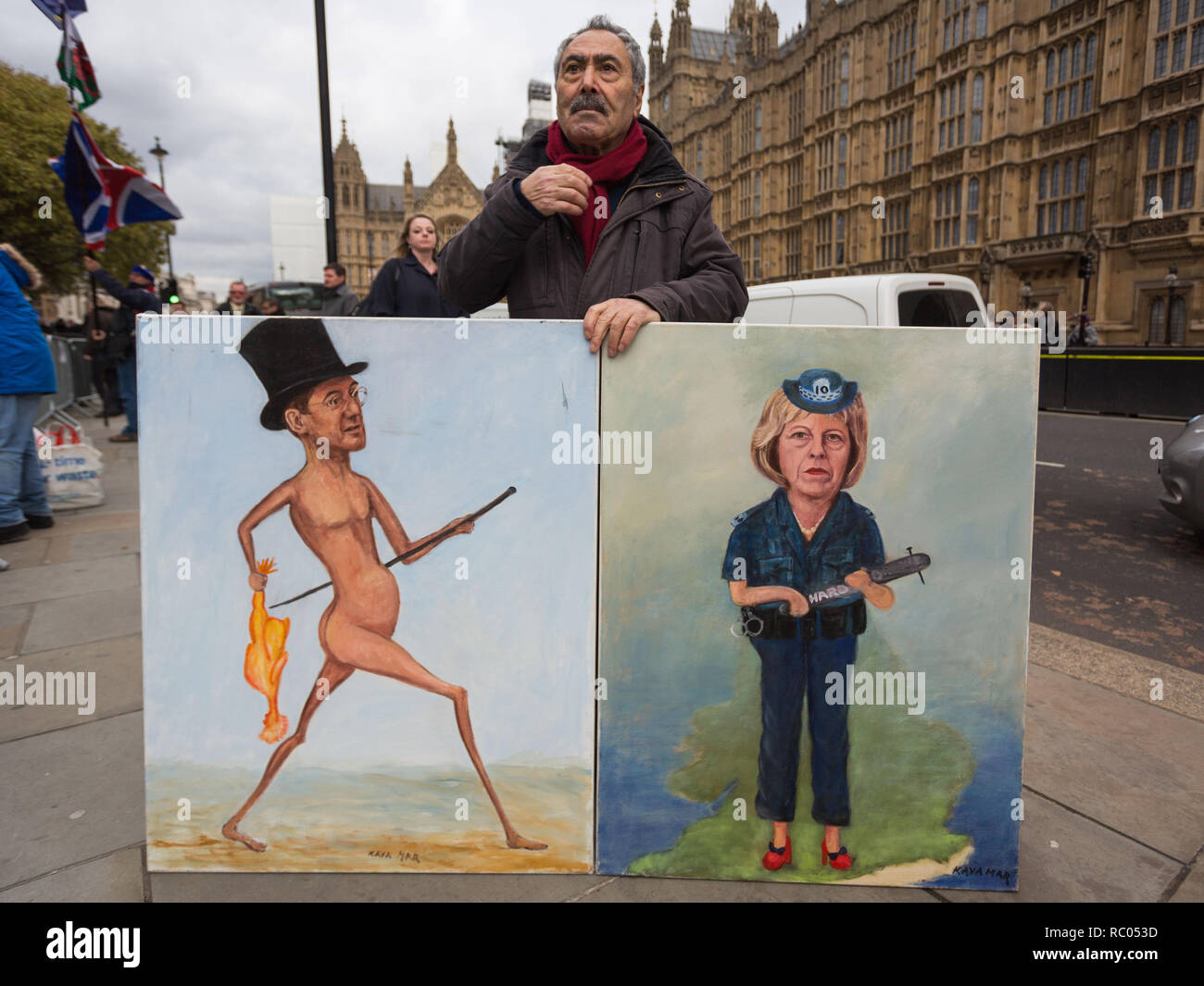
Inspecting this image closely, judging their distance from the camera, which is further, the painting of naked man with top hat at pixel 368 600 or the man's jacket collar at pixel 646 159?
the man's jacket collar at pixel 646 159

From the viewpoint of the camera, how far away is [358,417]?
6.68ft

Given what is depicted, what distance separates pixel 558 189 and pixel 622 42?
22.8 inches

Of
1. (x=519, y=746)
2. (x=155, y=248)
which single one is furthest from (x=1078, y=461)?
(x=155, y=248)

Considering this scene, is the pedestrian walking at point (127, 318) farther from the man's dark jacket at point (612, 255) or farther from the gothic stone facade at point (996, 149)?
the gothic stone facade at point (996, 149)

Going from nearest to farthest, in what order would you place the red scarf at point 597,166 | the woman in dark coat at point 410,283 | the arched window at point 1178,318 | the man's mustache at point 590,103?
the man's mustache at point 590,103
the red scarf at point 597,166
the woman in dark coat at point 410,283
the arched window at point 1178,318

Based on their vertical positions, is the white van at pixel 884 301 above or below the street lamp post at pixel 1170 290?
below

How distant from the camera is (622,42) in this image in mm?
2359

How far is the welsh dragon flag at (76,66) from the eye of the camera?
8.55 metres

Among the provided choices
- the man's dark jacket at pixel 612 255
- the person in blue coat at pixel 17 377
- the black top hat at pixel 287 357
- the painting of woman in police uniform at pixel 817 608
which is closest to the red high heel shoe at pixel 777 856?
the painting of woman in police uniform at pixel 817 608

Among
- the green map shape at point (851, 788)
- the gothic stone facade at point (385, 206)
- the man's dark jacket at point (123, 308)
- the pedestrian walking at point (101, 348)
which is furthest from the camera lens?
the gothic stone facade at point (385, 206)

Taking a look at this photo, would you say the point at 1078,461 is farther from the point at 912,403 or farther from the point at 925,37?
the point at 925,37

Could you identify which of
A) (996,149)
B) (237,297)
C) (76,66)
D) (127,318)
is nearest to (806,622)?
(76,66)

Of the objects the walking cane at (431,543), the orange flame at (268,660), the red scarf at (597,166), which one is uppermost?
the red scarf at (597,166)

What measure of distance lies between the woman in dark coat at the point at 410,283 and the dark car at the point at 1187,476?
4.99 m
